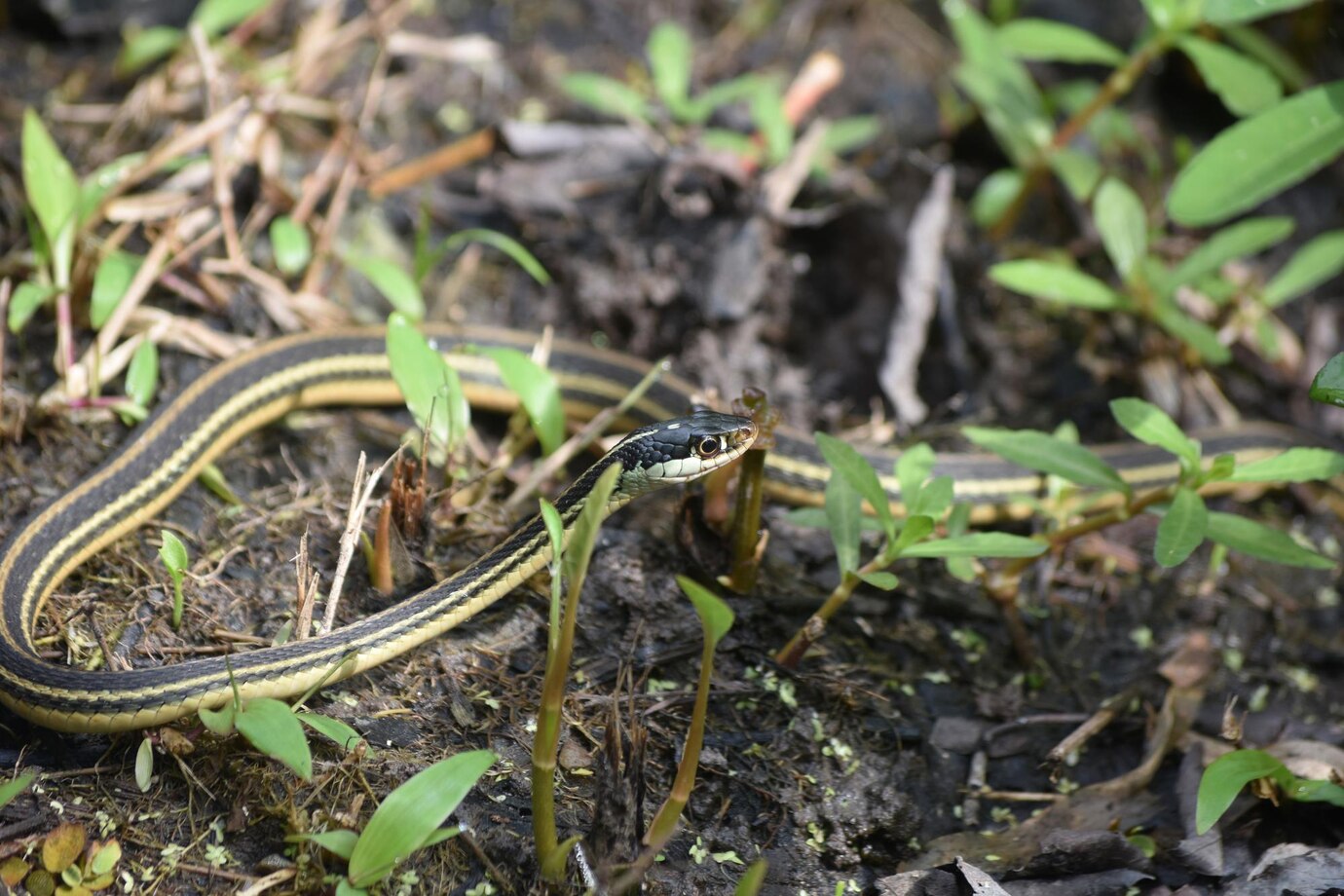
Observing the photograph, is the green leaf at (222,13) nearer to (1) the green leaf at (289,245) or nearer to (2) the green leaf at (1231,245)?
(1) the green leaf at (289,245)

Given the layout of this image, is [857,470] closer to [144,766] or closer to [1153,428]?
[1153,428]

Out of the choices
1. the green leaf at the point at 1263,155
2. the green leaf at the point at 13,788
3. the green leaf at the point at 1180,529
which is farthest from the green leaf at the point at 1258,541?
the green leaf at the point at 13,788

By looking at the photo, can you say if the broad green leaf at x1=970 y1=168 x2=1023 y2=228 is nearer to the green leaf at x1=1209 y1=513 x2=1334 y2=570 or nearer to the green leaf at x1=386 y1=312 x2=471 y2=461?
the green leaf at x1=1209 y1=513 x2=1334 y2=570

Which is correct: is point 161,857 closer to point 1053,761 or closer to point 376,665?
point 376,665

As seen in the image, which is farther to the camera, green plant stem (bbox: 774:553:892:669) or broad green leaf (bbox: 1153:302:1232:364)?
broad green leaf (bbox: 1153:302:1232:364)

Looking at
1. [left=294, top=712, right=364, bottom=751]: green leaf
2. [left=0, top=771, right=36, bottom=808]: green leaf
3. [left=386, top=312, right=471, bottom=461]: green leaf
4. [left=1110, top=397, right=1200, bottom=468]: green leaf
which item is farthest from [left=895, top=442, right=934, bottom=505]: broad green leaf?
[left=0, top=771, right=36, bottom=808]: green leaf

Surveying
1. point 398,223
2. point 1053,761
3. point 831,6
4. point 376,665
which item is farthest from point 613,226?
point 1053,761

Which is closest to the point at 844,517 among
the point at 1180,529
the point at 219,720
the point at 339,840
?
the point at 1180,529
